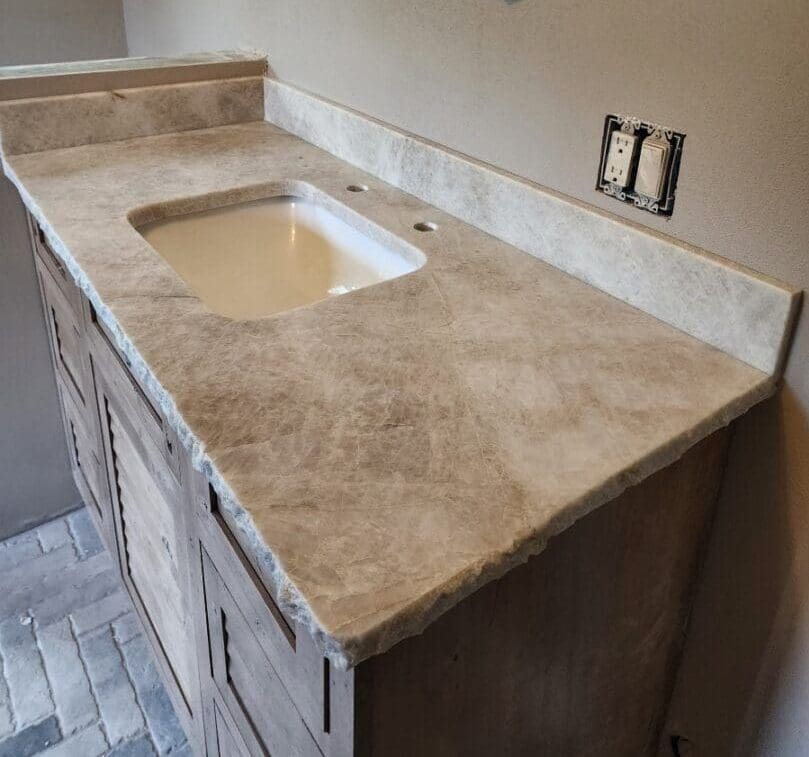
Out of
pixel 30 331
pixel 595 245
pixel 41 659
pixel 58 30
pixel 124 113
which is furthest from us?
pixel 58 30

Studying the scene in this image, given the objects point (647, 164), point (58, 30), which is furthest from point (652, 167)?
point (58, 30)

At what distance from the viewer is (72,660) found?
172cm

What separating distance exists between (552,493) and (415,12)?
868 millimetres

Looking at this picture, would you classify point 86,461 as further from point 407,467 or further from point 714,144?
point 714,144

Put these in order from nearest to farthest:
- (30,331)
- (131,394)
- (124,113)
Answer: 1. (131,394)
2. (124,113)
3. (30,331)

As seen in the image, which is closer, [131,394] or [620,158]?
[620,158]

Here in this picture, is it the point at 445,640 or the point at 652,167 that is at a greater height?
the point at 652,167

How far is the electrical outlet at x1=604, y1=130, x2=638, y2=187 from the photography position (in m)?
0.97

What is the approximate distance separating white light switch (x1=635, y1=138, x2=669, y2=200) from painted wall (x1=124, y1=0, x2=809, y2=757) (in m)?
0.03

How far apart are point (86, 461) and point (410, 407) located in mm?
1154

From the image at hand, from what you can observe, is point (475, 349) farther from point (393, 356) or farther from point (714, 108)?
point (714, 108)

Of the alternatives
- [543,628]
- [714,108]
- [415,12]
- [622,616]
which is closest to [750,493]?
[622,616]

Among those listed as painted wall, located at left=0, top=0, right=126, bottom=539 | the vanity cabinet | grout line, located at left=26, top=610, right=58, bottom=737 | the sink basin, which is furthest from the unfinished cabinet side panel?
painted wall, located at left=0, top=0, right=126, bottom=539

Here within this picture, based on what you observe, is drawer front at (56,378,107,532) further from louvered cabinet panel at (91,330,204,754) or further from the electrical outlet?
the electrical outlet
